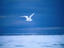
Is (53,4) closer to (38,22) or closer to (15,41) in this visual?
(38,22)

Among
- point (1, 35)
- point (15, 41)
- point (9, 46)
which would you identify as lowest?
point (9, 46)

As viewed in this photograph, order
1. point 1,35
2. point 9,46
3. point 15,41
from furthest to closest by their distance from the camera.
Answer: point 1,35, point 15,41, point 9,46

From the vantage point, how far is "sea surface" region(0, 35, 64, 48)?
2133 mm

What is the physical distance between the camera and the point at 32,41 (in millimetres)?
2332

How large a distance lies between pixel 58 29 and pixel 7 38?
0.90 meters

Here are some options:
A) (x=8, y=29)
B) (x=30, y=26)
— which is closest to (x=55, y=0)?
(x=30, y=26)

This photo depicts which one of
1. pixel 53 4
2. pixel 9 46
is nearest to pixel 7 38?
pixel 9 46

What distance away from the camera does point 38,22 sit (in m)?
2.55

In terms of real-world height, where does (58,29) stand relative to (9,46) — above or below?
above

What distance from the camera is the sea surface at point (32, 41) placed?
2133mm

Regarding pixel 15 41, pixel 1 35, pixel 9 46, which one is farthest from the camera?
pixel 1 35

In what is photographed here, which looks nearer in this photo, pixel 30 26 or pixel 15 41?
pixel 15 41

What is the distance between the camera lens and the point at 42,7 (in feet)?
8.32

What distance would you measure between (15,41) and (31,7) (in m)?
0.65
